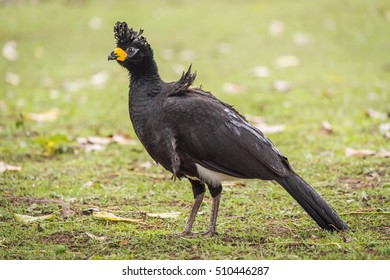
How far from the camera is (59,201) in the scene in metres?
6.17

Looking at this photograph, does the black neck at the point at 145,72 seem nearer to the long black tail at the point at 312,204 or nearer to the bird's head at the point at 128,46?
the bird's head at the point at 128,46

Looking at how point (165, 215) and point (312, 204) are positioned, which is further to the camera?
point (165, 215)

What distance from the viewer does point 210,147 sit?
16.6 feet

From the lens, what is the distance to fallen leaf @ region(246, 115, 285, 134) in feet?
28.2

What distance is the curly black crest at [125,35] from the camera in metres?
5.41

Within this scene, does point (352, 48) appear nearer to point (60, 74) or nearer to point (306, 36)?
point (306, 36)

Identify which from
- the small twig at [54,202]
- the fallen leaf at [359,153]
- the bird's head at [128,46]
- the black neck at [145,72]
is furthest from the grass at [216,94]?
the bird's head at [128,46]

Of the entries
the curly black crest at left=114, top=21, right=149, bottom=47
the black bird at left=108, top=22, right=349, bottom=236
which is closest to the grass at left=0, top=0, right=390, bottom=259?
the black bird at left=108, top=22, right=349, bottom=236

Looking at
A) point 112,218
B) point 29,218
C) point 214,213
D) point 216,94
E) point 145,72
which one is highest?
point 216,94

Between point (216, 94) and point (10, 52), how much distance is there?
449 cm

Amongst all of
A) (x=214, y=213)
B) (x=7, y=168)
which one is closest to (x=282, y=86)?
(x=7, y=168)

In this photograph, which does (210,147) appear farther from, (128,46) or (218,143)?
(128,46)

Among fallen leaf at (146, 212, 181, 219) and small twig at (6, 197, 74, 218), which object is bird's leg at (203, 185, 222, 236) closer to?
fallen leaf at (146, 212, 181, 219)

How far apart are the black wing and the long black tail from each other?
3.4 inches
